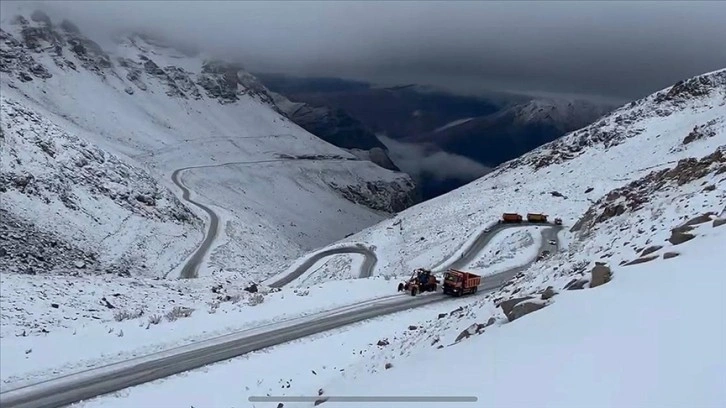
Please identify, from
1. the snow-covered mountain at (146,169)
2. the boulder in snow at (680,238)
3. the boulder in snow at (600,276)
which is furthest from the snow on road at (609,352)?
Result: the snow-covered mountain at (146,169)

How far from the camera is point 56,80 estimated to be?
132m

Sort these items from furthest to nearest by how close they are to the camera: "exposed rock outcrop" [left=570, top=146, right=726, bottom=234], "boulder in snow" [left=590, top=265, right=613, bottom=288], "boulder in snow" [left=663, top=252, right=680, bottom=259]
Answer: "exposed rock outcrop" [left=570, top=146, right=726, bottom=234], "boulder in snow" [left=590, top=265, right=613, bottom=288], "boulder in snow" [left=663, top=252, right=680, bottom=259]

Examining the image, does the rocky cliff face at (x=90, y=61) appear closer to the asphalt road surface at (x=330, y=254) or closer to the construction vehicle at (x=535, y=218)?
the asphalt road surface at (x=330, y=254)

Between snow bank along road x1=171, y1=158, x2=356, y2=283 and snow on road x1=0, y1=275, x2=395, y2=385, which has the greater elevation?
snow on road x1=0, y1=275, x2=395, y2=385

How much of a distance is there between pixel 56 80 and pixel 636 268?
146 meters

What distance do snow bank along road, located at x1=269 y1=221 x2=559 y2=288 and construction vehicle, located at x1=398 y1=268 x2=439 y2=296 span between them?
1329 centimetres

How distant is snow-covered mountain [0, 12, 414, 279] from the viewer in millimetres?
56500

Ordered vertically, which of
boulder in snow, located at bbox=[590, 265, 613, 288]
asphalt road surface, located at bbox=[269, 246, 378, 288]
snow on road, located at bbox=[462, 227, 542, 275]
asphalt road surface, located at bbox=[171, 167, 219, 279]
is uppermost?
boulder in snow, located at bbox=[590, 265, 613, 288]

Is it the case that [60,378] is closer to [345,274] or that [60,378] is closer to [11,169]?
[345,274]

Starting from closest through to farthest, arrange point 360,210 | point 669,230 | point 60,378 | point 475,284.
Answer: point 669,230 → point 60,378 → point 475,284 → point 360,210

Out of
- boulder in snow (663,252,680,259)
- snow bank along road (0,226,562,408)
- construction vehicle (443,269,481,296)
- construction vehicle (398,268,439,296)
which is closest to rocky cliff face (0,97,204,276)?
construction vehicle (398,268,439,296)

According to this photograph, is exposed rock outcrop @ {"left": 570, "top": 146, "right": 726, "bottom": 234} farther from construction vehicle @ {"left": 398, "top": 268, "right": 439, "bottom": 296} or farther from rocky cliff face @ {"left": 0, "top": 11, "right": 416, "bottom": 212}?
rocky cliff face @ {"left": 0, "top": 11, "right": 416, "bottom": 212}

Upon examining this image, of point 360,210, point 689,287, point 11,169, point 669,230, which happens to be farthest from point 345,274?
point 360,210

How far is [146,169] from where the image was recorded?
104062 mm
